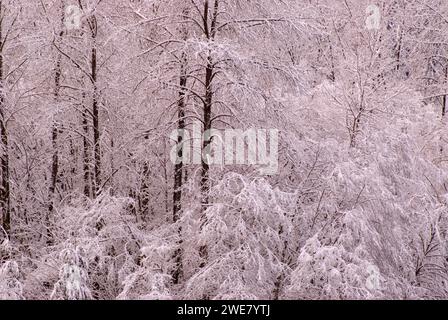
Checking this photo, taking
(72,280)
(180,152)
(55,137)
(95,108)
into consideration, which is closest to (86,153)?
(55,137)

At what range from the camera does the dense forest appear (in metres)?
7.33

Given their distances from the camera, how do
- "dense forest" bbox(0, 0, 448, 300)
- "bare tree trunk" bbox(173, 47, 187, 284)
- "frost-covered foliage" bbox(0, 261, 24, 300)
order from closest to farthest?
"frost-covered foliage" bbox(0, 261, 24, 300), "dense forest" bbox(0, 0, 448, 300), "bare tree trunk" bbox(173, 47, 187, 284)

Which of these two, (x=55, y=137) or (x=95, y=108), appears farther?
(x=55, y=137)

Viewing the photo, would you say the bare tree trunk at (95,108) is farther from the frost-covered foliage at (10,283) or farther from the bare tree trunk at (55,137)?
the frost-covered foliage at (10,283)

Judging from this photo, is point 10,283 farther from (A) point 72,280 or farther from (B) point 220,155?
(B) point 220,155

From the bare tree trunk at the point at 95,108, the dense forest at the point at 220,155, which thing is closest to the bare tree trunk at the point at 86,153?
the dense forest at the point at 220,155

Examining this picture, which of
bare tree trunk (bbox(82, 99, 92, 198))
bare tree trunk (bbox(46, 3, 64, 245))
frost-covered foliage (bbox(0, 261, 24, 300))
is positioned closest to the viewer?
frost-covered foliage (bbox(0, 261, 24, 300))

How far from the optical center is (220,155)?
847 cm

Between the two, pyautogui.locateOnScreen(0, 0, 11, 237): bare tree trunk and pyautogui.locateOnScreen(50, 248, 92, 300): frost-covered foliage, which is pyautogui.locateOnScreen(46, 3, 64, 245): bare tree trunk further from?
pyautogui.locateOnScreen(50, 248, 92, 300): frost-covered foliage

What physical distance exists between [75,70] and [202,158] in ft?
13.4

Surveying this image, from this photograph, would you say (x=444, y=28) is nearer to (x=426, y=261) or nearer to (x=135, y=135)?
(x=426, y=261)

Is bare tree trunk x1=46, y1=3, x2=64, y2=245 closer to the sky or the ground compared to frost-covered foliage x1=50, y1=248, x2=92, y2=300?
closer to the sky

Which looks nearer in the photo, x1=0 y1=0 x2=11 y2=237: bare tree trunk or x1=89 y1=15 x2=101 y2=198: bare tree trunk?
x1=0 y1=0 x2=11 y2=237: bare tree trunk

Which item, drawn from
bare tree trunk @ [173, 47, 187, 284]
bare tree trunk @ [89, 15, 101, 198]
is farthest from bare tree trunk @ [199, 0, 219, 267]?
bare tree trunk @ [89, 15, 101, 198]
